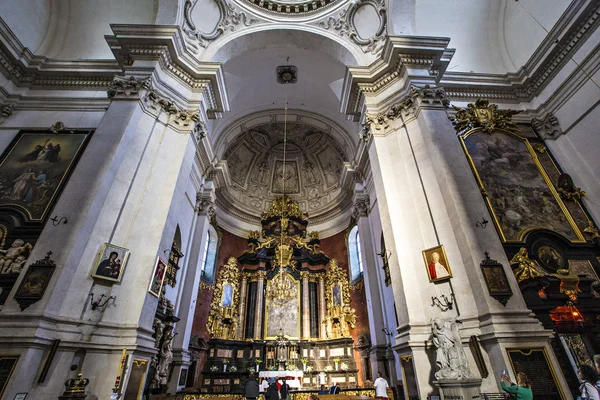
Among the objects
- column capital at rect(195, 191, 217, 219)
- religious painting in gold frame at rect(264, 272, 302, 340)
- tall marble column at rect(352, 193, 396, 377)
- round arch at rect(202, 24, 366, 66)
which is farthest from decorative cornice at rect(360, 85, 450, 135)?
religious painting in gold frame at rect(264, 272, 302, 340)

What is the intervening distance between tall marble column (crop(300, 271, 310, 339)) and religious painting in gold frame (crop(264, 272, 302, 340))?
0.24 metres

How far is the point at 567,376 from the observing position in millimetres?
5641

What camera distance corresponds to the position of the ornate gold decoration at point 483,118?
8.94m

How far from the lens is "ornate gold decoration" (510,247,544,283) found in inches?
257

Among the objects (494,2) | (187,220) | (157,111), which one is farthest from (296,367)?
(494,2)

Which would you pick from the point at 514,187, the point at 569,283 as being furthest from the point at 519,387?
the point at 514,187

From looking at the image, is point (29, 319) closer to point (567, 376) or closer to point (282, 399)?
point (282, 399)

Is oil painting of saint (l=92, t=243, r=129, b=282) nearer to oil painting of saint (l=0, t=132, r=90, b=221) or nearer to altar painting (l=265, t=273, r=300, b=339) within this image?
oil painting of saint (l=0, t=132, r=90, b=221)

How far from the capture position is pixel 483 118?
908 cm

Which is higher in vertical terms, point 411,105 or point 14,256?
point 411,105

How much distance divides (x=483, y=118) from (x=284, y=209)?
10813 millimetres

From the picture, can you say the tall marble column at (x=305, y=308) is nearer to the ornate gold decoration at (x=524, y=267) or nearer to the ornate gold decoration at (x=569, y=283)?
the ornate gold decoration at (x=524, y=267)

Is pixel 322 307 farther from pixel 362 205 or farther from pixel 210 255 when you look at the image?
pixel 210 255

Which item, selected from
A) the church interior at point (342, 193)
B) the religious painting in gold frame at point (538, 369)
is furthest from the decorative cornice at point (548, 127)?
the religious painting in gold frame at point (538, 369)
